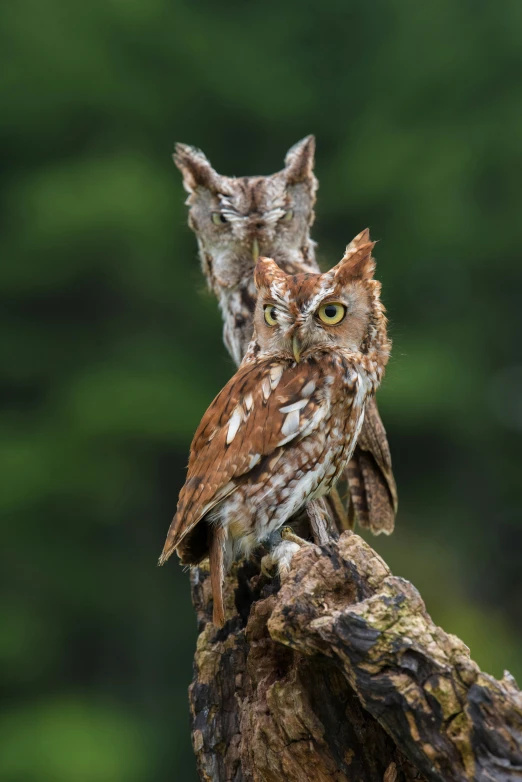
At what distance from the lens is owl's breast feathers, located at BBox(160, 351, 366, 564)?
8.29 feet

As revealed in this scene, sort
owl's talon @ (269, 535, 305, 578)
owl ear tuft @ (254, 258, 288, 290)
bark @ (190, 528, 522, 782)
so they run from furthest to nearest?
owl ear tuft @ (254, 258, 288, 290) → owl's talon @ (269, 535, 305, 578) → bark @ (190, 528, 522, 782)

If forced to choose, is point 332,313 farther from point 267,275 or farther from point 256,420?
point 256,420

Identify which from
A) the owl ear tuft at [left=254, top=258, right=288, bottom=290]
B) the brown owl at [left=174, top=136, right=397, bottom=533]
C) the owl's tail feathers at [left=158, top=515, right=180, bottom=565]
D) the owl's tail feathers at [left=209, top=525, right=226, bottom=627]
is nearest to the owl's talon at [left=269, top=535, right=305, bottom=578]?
the owl's tail feathers at [left=209, top=525, right=226, bottom=627]

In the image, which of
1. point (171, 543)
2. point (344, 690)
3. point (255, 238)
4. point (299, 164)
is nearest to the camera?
point (344, 690)

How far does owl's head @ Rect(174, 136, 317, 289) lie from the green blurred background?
12.1 ft

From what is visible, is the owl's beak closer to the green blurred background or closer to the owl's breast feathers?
the owl's breast feathers

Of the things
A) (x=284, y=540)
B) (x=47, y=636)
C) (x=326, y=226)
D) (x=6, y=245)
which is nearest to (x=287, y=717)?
(x=284, y=540)

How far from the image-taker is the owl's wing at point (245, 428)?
8.29ft

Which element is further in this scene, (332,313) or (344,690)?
(332,313)

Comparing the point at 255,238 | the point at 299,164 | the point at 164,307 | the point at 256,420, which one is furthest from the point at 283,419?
the point at 164,307

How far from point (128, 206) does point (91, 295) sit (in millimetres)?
1060

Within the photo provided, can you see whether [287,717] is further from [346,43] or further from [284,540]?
[346,43]

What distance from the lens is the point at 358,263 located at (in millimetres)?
2568

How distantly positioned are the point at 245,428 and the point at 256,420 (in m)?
0.03
